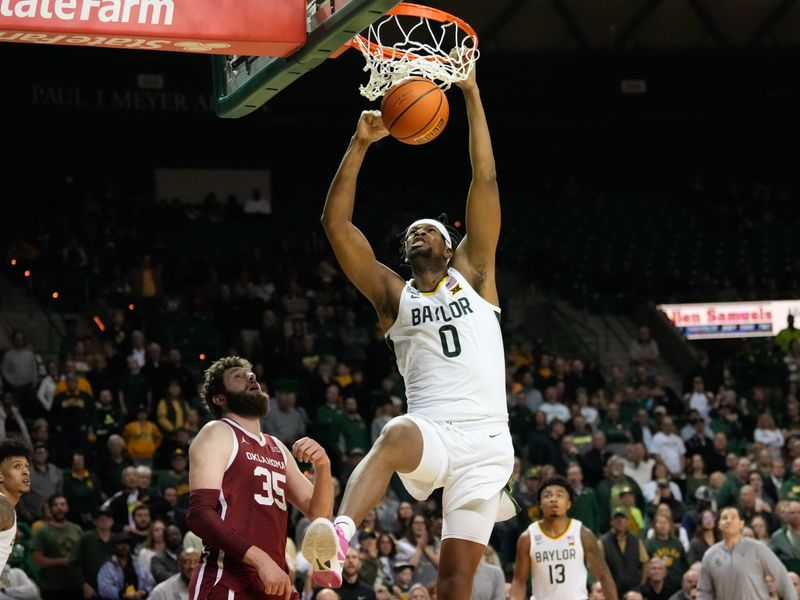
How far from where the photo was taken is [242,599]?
226 inches

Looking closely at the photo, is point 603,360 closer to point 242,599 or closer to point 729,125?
point 729,125

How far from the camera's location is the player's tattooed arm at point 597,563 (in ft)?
32.3

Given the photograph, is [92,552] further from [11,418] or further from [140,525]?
[11,418]

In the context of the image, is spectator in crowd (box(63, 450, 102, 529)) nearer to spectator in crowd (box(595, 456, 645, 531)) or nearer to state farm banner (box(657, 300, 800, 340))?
spectator in crowd (box(595, 456, 645, 531))

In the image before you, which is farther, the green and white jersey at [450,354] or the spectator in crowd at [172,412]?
the spectator in crowd at [172,412]

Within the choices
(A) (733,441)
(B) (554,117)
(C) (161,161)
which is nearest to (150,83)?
(C) (161,161)

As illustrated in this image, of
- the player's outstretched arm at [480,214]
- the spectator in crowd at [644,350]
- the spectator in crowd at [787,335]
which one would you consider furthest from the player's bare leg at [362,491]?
the spectator in crowd at [787,335]

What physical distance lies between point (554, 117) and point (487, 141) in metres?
21.1

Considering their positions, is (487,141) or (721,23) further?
(721,23)

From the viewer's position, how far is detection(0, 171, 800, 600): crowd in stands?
12531 millimetres

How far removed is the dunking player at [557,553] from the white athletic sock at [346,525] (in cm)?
457

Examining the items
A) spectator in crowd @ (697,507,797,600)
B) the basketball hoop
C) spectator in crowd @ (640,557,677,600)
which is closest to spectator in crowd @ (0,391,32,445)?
spectator in crowd @ (640,557,677,600)

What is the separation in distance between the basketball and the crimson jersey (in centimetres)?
171

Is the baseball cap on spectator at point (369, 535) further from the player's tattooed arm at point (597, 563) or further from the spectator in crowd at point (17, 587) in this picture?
the spectator in crowd at point (17, 587)
